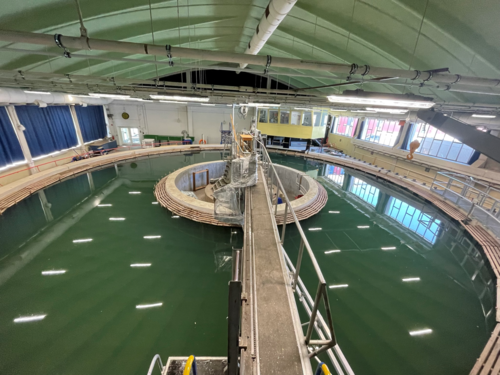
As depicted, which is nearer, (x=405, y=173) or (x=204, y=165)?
(x=204, y=165)

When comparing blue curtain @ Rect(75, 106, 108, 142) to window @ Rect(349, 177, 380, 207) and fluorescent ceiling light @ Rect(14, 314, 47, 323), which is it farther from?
window @ Rect(349, 177, 380, 207)

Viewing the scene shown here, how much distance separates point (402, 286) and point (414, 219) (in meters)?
4.32

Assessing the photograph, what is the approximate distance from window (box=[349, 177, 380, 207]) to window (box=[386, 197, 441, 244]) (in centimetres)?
68

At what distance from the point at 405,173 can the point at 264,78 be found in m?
12.3

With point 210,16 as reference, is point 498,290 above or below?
below

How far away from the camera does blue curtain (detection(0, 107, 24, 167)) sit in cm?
911

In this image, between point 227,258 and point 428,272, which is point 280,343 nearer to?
point 227,258

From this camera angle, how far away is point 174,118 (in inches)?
750

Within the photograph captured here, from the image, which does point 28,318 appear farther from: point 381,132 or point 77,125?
point 381,132

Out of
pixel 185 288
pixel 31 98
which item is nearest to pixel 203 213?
pixel 185 288

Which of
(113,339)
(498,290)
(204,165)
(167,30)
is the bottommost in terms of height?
(113,339)

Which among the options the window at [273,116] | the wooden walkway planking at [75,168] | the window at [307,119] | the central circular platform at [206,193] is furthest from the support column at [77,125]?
the window at [307,119]

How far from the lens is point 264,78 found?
16094 mm

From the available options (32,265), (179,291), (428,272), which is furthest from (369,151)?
(32,265)
